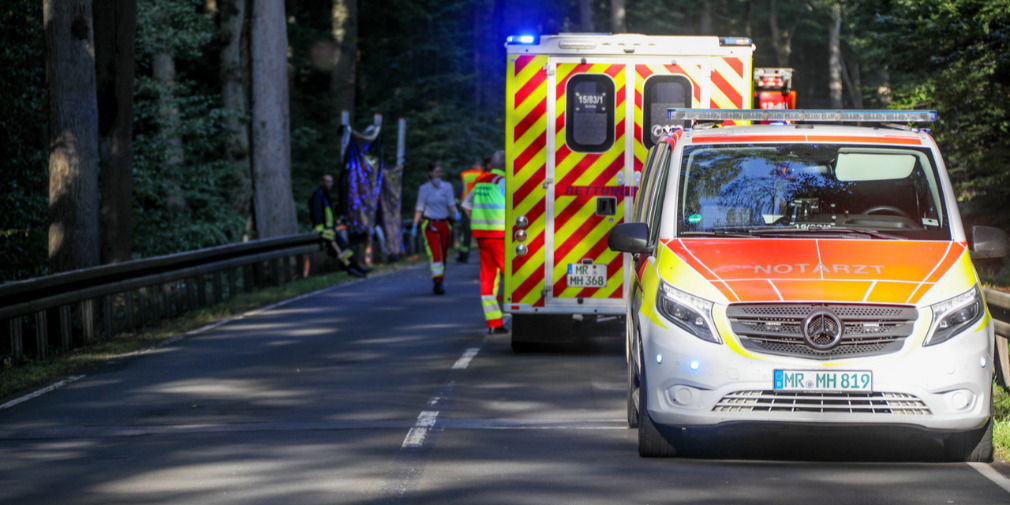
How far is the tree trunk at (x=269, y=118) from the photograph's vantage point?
89.9 ft

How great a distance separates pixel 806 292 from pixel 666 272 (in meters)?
0.84

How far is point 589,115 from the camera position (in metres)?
13.8

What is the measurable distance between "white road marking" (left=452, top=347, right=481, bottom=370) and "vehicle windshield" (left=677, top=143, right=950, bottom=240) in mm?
4552

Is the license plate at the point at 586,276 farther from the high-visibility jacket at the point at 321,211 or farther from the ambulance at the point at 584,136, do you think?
the high-visibility jacket at the point at 321,211

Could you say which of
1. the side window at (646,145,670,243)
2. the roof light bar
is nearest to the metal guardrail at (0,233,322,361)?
the side window at (646,145,670,243)

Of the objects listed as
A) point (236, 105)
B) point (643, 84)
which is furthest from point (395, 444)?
point (236, 105)

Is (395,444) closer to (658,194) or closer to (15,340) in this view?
(658,194)

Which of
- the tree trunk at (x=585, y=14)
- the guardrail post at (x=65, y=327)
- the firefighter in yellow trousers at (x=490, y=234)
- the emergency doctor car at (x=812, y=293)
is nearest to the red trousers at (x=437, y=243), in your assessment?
the firefighter in yellow trousers at (x=490, y=234)

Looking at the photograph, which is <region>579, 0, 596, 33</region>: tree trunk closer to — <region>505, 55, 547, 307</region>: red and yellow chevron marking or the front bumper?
<region>505, 55, 547, 307</region>: red and yellow chevron marking

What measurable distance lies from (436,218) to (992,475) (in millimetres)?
14520

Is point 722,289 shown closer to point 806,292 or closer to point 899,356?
point 806,292

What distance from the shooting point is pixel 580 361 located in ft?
45.0

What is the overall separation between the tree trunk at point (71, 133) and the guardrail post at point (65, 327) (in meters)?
2.36

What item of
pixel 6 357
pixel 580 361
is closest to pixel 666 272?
pixel 580 361
